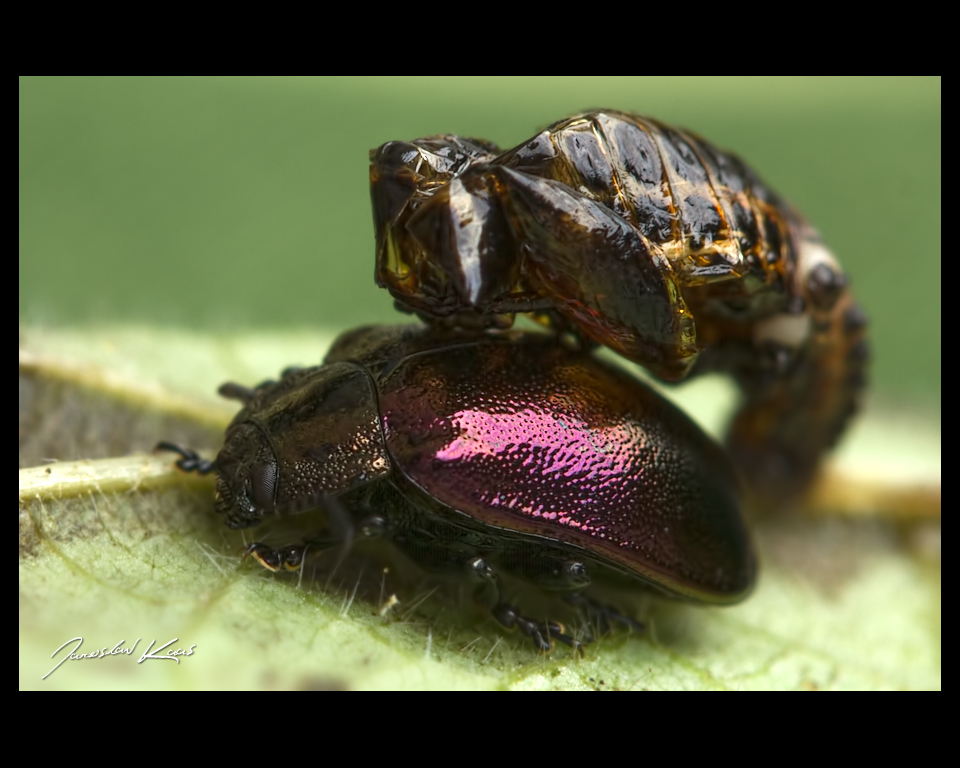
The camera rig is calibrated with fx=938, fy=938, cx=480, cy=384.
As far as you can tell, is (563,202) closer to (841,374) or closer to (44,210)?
(841,374)

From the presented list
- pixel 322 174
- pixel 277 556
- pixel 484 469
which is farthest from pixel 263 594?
pixel 322 174

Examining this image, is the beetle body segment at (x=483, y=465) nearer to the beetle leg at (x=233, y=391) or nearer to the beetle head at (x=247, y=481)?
the beetle head at (x=247, y=481)

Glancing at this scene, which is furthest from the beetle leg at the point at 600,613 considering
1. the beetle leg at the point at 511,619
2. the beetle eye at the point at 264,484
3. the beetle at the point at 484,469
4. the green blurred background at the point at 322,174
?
the green blurred background at the point at 322,174

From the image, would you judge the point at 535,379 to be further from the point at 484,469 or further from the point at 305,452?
the point at 305,452
